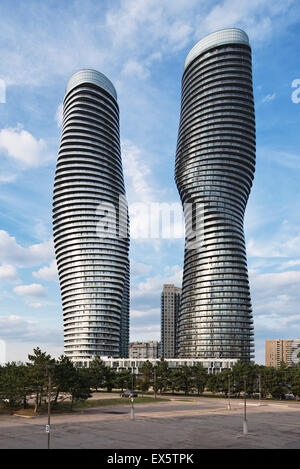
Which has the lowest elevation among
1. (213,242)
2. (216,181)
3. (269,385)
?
(269,385)

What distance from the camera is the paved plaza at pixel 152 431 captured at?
132 ft

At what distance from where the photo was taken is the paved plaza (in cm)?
4022

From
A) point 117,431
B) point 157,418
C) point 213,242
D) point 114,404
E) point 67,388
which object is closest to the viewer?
point 117,431

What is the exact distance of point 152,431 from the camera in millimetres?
47906

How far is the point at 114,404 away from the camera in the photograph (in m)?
82.8

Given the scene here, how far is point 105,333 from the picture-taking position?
654ft

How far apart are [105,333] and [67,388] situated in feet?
436

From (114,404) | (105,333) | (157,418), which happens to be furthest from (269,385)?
(105,333)
